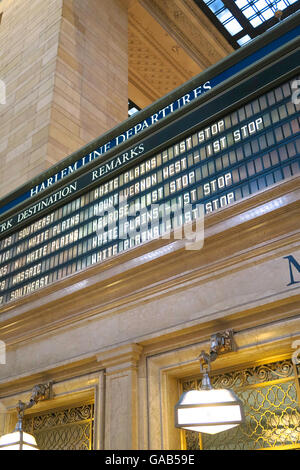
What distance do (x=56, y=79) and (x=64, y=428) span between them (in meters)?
9.20

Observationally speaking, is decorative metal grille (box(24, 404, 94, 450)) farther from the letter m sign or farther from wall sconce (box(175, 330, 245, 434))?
the letter m sign

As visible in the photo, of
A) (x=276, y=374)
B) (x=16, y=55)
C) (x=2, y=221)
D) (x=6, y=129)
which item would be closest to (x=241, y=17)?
(x=16, y=55)

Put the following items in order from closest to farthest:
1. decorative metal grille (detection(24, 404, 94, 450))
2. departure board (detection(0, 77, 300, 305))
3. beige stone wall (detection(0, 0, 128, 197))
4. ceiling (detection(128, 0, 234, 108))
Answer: departure board (detection(0, 77, 300, 305)) < decorative metal grille (detection(24, 404, 94, 450)) < beige stone wall (detection(0, 0, 128, 197)) < ceiling (detection(128, 0, 234, 108))

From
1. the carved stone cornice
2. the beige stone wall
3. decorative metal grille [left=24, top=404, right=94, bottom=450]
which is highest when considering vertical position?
the beige stone wall

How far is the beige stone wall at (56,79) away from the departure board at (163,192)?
167 inches

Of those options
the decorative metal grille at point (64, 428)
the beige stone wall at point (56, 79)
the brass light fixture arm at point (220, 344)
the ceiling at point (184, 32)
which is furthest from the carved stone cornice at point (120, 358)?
the ceiling at point (184, 32)

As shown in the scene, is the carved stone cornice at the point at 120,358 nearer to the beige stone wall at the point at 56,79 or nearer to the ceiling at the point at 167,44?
the beige stone wall at the point at 56,79

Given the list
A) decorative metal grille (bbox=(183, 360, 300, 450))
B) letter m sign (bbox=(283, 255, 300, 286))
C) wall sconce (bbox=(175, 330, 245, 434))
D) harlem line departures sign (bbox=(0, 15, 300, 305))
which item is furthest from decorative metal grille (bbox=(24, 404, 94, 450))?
letter m sign (bbox=(283, 255, 300, 286))

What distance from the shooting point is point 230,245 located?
5.20 meters

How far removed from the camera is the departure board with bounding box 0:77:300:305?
A: 5.38m

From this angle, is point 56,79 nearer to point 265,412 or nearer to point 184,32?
point 184,32

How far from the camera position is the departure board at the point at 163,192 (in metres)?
5.38

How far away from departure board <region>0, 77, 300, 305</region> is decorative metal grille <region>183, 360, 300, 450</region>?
174cm
